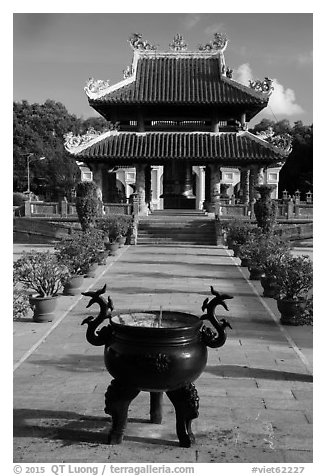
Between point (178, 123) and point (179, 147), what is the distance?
2.02 meters

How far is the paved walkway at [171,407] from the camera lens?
15.9ft

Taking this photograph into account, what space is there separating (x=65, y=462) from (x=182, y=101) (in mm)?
24908

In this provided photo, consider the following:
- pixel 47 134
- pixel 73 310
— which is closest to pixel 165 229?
pixel 73 310

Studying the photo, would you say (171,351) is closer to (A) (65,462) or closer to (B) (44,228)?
(A) (65,462)

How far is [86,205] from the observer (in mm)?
21641

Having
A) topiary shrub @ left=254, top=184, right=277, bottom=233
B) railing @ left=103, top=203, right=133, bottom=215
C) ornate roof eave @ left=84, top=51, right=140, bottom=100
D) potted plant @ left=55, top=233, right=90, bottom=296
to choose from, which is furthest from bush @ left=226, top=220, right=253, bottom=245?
ornate roof eave @ left=84, top=51, right=140, bottom=100

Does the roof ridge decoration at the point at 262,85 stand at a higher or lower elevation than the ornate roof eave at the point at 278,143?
higher

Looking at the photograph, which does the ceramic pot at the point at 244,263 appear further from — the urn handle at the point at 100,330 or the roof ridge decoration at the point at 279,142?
the urn handle at the point at 100,330

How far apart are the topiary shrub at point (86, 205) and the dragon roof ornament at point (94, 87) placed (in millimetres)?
7681

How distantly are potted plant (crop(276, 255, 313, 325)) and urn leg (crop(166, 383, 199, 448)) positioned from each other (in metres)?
4.75

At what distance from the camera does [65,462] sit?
4602 mm

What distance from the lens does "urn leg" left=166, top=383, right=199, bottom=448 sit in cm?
491

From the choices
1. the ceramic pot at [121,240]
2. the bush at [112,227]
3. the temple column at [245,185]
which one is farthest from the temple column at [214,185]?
the bush at [112,227]

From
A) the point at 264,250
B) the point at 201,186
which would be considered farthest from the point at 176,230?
the point at 201,186
